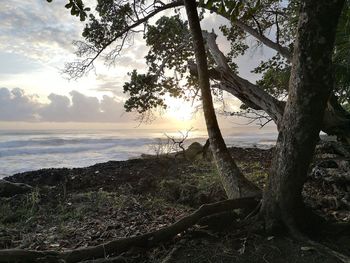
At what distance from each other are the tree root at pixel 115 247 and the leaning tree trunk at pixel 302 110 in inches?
25.9

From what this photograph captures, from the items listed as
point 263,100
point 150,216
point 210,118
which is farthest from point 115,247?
point 263,100

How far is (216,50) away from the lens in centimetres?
1000

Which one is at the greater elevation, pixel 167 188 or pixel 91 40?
pixel 91 40

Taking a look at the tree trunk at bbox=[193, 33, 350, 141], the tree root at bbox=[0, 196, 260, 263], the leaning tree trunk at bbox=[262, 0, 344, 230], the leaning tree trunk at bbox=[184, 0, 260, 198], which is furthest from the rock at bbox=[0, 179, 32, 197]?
the leaning tree trunk at bbox=[262, 0, 344, 230]

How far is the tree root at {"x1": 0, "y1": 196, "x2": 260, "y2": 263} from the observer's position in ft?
12.3

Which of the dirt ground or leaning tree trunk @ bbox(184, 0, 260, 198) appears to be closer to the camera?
the dirt ground

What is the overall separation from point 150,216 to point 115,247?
2.06 m

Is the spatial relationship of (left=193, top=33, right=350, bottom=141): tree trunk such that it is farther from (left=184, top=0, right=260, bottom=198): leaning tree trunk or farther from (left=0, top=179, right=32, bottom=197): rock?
(left=0, top=179, right=32, bottom=197): rock

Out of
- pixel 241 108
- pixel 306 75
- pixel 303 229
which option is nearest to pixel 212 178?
pixel 303 229

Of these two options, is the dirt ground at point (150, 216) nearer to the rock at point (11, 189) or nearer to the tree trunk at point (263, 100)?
the rock at point (11, 189)

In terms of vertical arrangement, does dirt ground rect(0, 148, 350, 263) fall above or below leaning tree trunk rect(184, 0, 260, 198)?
below

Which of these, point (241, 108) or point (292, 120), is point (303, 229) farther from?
point (241, 108)

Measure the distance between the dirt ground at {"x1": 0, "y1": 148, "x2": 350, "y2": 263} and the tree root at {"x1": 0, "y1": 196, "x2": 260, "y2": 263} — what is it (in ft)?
0.34

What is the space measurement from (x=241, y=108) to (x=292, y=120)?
9.94 metres
